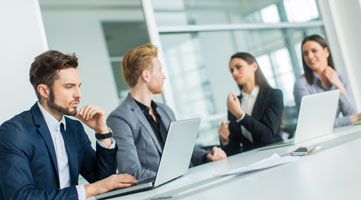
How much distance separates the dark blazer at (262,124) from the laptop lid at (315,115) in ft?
2.25

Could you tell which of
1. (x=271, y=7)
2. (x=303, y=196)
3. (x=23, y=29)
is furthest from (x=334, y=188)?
(x=271, y=7)

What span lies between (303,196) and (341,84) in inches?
118

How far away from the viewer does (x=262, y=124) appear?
3.27 meters

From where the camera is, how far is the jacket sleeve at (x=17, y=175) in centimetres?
160

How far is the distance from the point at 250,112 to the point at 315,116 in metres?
1.13

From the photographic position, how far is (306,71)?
12.9 feet

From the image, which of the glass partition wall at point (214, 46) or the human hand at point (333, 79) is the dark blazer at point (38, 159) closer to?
the glass partition wall at point (214, 46)

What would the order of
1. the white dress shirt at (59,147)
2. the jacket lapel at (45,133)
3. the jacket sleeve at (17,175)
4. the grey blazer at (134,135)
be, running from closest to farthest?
1. the jacket sleeve at (17,175)
2. the jacket lapel at (45,133)
3. the white dress shirt at (59,147)
4. the grey blazer at (134,135)

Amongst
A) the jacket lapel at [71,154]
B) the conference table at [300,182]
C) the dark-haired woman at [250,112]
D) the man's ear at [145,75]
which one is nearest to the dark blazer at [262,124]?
the dark-haired woman at [250,112]

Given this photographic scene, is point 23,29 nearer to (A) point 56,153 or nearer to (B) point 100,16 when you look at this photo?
(A) point 56,153

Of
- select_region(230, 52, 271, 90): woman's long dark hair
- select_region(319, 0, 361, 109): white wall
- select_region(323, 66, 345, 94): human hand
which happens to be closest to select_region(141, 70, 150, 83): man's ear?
select_region(230, 52, 271, 90): woman's long dark hair

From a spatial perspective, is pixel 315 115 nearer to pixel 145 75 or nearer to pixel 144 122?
pixel 144 122

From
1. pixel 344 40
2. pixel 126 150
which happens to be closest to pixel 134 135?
A: pixel 126 150

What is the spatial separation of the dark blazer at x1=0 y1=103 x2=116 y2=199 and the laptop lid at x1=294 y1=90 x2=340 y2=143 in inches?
42.6
